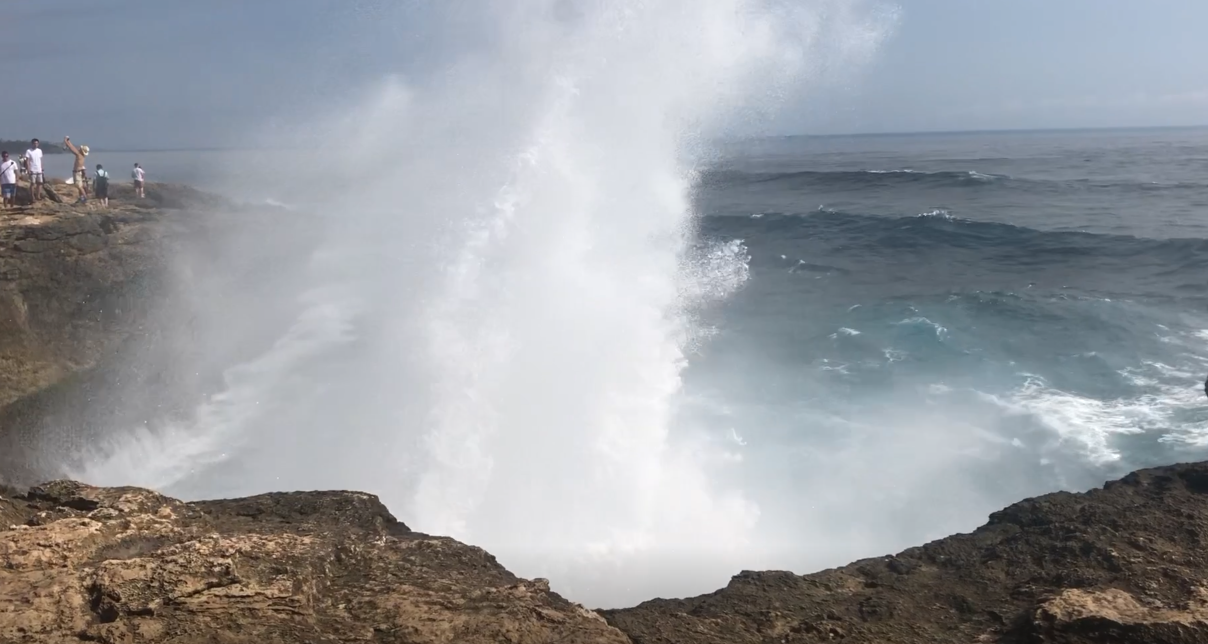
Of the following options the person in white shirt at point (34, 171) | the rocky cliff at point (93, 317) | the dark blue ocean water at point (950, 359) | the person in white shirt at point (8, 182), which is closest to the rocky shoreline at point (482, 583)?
the dark blue ocean water at point (950, 359)

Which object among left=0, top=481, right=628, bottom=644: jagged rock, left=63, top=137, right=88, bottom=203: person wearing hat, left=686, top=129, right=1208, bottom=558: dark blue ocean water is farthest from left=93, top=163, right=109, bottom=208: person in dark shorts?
left=0, top=481, right=628, bottom=644: jagged rock

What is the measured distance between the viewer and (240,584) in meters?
3.48

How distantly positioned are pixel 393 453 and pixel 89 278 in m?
6.39

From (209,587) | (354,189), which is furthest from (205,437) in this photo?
(354,189)

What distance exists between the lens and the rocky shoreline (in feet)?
10.9

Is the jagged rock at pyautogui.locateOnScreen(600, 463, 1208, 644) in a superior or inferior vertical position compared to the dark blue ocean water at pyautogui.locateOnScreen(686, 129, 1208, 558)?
inferior

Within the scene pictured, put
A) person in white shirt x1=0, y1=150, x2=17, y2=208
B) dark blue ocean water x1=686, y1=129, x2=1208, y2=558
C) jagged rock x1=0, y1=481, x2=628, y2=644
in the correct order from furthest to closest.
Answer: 1. person in white shirt x1=0, y1=150, x2=17, y2=208
2. dark blue ocean water x1=686, y1=129, x2=1208, y2=558
3. jagged rock x1=0, y1=481, x2=628, y2=644

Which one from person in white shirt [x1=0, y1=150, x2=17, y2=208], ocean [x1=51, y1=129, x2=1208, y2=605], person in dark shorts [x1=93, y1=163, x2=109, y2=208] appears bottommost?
ocean [x1=51, y1=129, x2=1208, y2=605]

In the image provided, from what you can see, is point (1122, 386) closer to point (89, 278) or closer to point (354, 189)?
point (89, 278)

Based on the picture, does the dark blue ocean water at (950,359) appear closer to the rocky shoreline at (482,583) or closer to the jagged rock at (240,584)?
the rocky shoreline at (482,583)

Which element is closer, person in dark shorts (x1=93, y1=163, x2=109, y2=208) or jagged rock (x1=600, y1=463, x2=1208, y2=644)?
jagged rock (x1=600, y1=463, x2=1208, y2=644)

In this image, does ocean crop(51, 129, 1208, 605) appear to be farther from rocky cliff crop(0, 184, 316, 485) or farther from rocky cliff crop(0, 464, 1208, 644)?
rocky cliff crop(0, 464, 1208, 644)

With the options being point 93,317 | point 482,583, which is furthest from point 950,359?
point 93,317

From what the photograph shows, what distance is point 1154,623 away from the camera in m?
3.40
